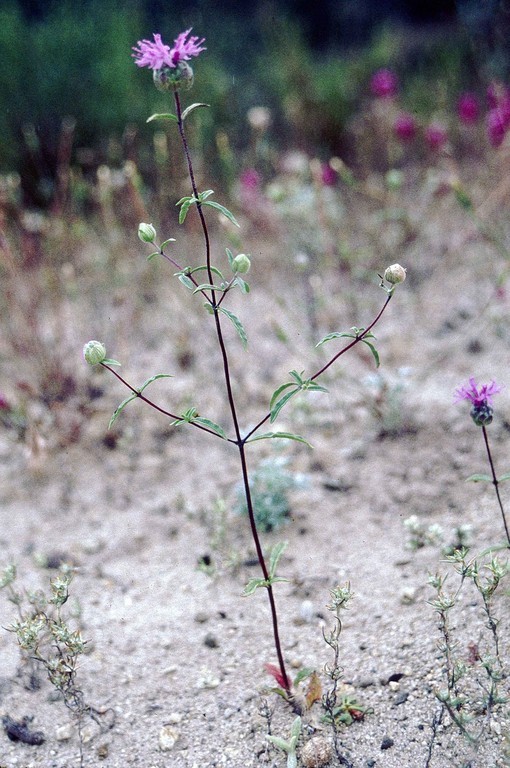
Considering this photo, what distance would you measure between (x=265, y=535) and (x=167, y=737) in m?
0.68

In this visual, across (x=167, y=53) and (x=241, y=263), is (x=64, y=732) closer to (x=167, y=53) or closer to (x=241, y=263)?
(x=241, y=263)

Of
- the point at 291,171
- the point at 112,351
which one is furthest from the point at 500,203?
the point at 112,351

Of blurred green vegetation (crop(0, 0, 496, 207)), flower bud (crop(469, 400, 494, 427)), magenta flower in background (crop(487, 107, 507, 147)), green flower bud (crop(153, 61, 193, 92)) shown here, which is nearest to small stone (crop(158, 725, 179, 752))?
flower bud (crop(469, 400, 494, 427))

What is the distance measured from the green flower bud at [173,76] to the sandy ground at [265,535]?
112cm

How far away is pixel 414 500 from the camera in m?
2.04

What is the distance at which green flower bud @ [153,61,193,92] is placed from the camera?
1236 mm

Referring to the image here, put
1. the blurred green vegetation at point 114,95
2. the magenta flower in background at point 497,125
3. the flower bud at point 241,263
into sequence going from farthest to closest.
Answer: the blurred green vegetation at point 114,95
the magenta flower in background at point 497,125
the flower bud at point 241,263

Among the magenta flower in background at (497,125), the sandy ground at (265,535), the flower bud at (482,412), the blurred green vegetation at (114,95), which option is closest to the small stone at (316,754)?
the sandy ground at (265,535)

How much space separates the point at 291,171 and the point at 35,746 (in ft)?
10.5

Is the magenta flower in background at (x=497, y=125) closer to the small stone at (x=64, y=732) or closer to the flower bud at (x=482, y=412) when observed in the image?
the flower bud at (x=482, y=412)

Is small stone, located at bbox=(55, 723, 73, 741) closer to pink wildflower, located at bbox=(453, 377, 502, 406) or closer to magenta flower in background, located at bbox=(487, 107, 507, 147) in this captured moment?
pink wildflower, located at bbox=(453, 377, 502, 406)

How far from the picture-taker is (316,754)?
4.49 ft

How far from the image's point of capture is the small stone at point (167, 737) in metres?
1.47

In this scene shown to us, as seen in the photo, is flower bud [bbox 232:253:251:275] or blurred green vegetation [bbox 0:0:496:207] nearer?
flower bud [bbox 232:253:251:275]
